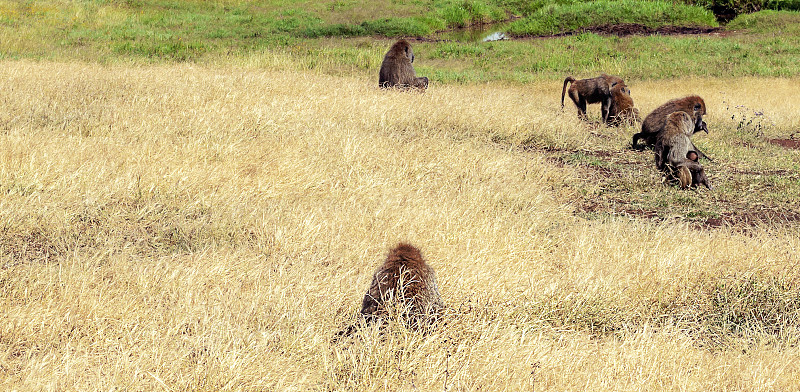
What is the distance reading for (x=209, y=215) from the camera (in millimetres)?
5613

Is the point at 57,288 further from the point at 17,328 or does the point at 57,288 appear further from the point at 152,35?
the point at 152,35

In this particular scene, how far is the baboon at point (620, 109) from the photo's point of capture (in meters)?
12.1

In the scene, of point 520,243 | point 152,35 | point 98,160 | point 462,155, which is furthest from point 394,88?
point 152,35

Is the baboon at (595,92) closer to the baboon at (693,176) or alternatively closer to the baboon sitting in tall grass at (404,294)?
the baboon at (693,176)

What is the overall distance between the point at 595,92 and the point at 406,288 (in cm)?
988

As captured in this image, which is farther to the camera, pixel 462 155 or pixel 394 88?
pixel 394 88

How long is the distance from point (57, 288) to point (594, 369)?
2.97 meters

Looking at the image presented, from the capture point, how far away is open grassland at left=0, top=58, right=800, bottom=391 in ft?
10.5

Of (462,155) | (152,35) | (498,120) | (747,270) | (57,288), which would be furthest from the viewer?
(152,35)

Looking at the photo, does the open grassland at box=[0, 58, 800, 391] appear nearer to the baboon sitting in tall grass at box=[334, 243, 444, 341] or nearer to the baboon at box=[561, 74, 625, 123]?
the baboon sitting in tall grass at box=[334, 243, 444, 341]

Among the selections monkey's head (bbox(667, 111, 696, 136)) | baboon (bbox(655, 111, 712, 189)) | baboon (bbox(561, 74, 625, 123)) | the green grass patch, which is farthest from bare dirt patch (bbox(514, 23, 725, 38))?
baboon (bbox(655, 111, 712, 189))

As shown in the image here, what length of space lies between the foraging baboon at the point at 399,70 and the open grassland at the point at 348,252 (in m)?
2.91

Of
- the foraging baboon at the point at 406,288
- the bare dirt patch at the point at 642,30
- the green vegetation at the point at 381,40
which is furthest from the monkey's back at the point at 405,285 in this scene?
the bare dirt patch at the point at 642,30

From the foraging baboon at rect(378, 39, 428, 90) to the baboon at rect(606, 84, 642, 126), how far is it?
3555 mm
